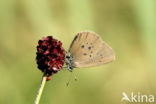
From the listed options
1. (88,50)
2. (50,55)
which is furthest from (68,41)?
(50,55)

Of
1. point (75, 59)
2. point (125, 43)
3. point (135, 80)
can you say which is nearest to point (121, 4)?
point (125, 43)

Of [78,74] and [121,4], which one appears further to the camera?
[121,4]

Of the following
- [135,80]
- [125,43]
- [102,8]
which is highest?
[102,8]

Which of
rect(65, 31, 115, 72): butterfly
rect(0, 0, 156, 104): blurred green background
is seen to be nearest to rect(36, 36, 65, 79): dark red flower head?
rect(65, 31, 115, 72): butterfly

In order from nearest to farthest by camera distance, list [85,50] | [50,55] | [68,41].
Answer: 1. [50,55]
2. [85,50]
3. [68,41]

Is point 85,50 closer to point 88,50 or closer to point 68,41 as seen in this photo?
point 88,50

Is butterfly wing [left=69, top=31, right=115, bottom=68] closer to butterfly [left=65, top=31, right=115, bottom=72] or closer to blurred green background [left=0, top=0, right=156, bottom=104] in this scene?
butterfly [left=65, top=31, right=115, bottom=72]

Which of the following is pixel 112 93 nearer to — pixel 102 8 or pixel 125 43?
pixel 125 43
